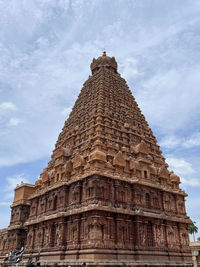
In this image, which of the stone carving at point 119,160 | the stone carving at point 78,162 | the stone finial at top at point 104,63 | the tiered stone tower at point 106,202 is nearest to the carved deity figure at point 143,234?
the tiered stone tower at point 106,202

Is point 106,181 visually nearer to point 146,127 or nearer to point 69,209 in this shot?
point 69,209

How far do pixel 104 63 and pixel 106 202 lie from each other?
1152 inches

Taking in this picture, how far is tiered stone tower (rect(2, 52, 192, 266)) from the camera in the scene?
23.6 m

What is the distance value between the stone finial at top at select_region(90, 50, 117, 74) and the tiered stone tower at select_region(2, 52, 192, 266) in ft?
32.9

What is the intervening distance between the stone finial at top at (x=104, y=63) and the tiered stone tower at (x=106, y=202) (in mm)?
10035

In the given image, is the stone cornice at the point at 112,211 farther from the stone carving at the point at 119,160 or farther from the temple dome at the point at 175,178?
the stone carving at the point at 119,160

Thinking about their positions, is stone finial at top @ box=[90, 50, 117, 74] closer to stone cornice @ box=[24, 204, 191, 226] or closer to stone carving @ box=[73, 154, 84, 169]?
stone carving @ box=[73, 154, 84, 169]

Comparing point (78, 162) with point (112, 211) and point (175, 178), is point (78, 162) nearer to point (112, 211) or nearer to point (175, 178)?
point (112, 211)

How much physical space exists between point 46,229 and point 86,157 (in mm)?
8933

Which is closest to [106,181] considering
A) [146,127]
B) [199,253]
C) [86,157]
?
[86,157]

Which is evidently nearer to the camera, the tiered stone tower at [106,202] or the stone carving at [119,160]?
the tiered stone tower at [106,202]

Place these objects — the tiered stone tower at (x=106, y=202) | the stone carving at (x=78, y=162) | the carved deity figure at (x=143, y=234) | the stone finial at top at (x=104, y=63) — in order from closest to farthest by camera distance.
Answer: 1. the tiered stone tower at (x=106, y=202)
2. the carved deity figure at (x=143, y=234)
3. the stone carving at (x=78, y=162)
4. the stone finial at top at (x=104, y=63)

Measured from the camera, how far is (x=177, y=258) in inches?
1078

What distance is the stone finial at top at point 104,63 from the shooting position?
46.6 metres
